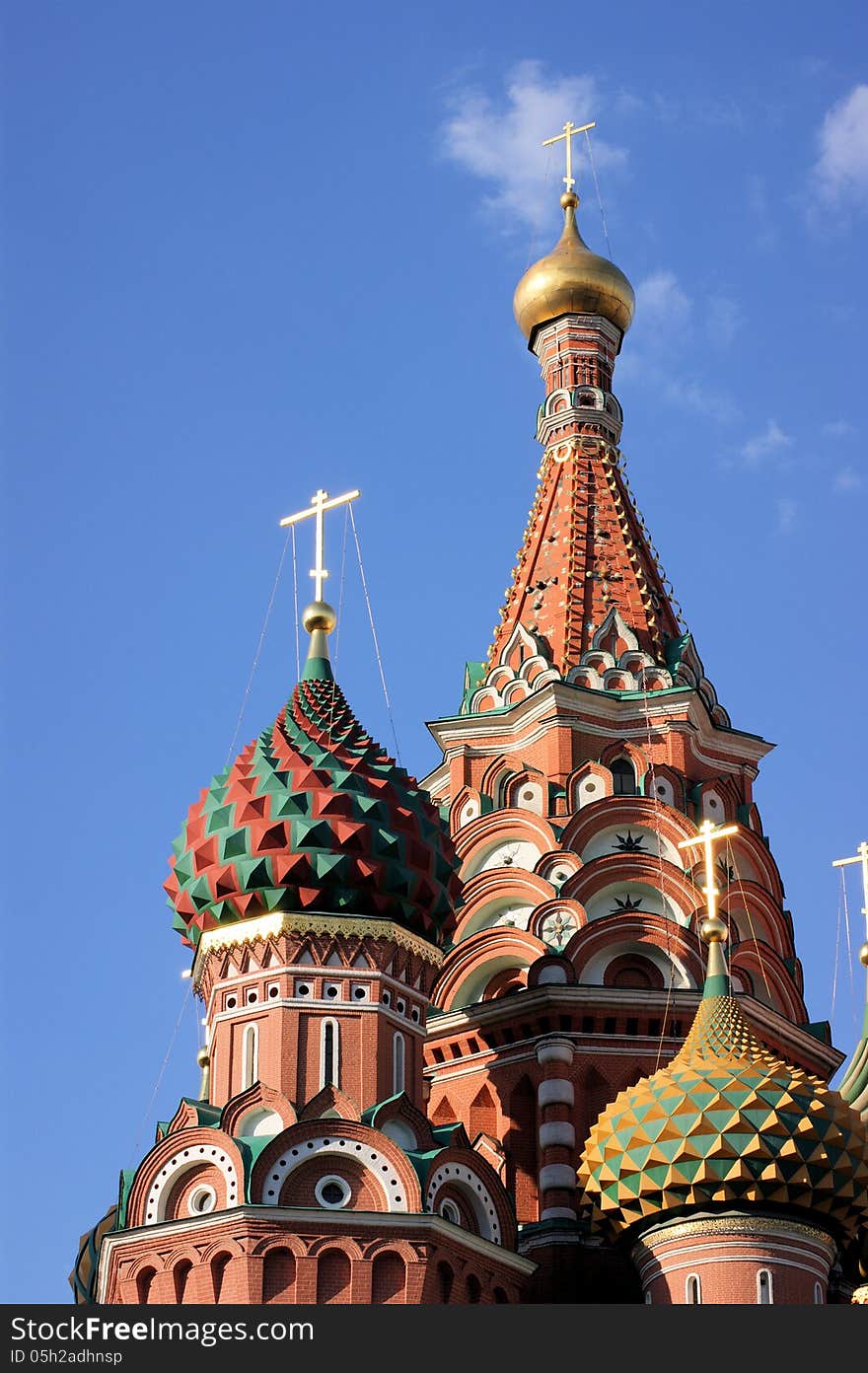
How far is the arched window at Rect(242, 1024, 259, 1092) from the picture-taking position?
19.4 metres

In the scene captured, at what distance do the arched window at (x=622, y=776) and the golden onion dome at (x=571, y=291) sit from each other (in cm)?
573

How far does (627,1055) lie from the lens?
2222 cm

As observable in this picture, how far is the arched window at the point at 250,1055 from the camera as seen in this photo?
1938 cm

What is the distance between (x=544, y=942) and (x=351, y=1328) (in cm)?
802

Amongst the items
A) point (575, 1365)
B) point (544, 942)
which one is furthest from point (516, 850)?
point (575, 1365)

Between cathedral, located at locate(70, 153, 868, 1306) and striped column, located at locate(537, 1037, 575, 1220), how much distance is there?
0.08 ft

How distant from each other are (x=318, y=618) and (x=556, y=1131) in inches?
180

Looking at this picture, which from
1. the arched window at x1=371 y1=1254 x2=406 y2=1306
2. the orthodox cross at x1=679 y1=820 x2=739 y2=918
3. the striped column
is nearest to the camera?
the arched window at x1=371 y1=1254 x2=406 y2=1306

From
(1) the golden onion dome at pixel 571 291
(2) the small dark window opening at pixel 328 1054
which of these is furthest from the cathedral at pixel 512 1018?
(1) the golden onion dome at pixel 571 291

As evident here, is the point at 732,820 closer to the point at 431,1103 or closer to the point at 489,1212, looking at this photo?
the point at 431,1103

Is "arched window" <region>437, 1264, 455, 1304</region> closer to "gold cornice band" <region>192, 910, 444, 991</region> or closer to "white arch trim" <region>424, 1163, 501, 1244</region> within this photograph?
"white arch trim" <region>424, 1163, 501, 1244</region>

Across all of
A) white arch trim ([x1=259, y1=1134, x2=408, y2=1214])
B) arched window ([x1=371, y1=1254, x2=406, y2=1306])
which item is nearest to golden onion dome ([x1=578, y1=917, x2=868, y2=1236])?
white arch trim ([x1=259, y1=1134, x2=408, y2=1214])

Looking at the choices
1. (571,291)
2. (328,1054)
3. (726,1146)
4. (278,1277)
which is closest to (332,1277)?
(278,1277)

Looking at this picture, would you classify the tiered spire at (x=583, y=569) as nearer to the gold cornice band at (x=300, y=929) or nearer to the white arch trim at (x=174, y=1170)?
the gold cornice band at (x=300, y=929)
